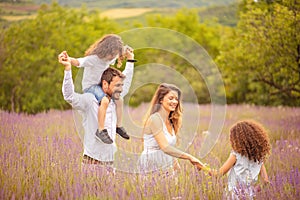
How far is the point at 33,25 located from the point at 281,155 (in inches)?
413

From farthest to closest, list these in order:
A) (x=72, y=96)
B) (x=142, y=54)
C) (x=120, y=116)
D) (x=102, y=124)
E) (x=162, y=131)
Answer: (x=142, y=54) < (x=120, y=116) < (x=162, y=131) < (x=102, y=124) < (x=72, y=96)

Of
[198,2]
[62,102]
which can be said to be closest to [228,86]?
[198,2]

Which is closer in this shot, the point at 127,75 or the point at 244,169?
the point at 244,169

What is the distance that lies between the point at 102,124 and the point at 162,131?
60 centimetres

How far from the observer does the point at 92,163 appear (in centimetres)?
423

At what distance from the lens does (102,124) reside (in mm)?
4180

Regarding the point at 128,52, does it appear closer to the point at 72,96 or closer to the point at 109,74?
the point at 109,74

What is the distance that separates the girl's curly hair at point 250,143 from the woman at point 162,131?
1.37 feet

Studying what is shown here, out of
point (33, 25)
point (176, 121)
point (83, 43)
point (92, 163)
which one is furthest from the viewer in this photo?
point (83, 43)

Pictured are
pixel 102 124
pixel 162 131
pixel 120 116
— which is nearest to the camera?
pixel 102 124

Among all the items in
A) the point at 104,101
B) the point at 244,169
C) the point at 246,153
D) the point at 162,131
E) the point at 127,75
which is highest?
the point at 127,75

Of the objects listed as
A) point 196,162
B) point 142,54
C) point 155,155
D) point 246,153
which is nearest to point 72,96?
point 155,155

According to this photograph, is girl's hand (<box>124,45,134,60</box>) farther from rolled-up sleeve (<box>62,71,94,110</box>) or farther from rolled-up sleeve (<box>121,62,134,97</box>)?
rolled-up sleeve (<box>62,71,94,110</box>)

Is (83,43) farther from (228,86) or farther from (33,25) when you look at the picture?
(228,86)
